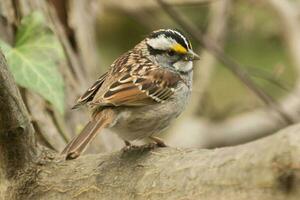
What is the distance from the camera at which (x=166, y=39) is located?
405 cm

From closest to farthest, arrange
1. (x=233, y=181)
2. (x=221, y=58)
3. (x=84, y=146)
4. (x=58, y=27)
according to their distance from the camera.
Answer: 1. (x=233, y=181)
2. (x=84, y=146)
3. (x=58, y=27)
4. (x=221, y=58)

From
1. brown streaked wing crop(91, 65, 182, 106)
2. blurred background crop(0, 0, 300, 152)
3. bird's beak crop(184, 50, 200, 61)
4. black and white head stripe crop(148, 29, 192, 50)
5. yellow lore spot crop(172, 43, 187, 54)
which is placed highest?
black and white head stripe crop(148, 29, 192, 50)

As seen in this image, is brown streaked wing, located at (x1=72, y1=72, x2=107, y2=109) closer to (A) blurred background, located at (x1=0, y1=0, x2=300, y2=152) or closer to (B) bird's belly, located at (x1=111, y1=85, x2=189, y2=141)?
(B) bird's belly, located at (x1=111, y1=85, x2=189, y2=141)

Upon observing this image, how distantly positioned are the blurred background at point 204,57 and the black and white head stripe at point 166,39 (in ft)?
2.02

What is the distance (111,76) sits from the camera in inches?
152

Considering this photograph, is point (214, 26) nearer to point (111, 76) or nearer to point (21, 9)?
point (21, 9)

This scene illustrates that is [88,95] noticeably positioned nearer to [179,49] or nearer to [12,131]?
[12,131]

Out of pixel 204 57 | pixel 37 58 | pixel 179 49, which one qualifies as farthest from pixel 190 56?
pixel 204 57

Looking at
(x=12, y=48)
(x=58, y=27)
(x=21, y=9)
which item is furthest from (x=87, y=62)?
(x=12, y=48)

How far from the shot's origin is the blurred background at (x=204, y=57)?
4637 mm

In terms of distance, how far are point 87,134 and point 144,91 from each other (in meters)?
0.55

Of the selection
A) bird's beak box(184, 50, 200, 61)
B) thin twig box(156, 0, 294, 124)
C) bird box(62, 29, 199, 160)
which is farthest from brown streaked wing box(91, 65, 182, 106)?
thin twig box(156, 0, 294, 124)

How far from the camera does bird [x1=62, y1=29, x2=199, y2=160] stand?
141 inches

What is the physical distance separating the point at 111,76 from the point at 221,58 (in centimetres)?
172
